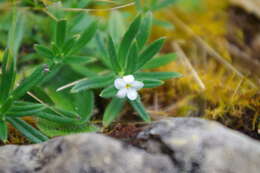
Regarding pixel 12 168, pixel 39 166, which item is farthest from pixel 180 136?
pixel 12 168

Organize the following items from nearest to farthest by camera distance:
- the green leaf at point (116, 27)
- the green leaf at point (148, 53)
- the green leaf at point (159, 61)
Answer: the green leaf at point (148, 53)
the green leaf at point (159, 61)
the green leaf at point (116, 27)

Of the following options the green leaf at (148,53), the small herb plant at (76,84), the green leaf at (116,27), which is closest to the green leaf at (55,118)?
the small herb plant at (76,84)

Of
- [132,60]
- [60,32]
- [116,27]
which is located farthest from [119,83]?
[116,27]

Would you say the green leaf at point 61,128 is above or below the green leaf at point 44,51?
below

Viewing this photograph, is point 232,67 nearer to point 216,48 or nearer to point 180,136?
point 216,48

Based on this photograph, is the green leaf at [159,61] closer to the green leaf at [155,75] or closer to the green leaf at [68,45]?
the green leaf at [155,75]

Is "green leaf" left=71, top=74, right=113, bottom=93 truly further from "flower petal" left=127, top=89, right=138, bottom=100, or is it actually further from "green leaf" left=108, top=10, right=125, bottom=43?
"green leaf" left=108, top=10, right=125, bottom=43
